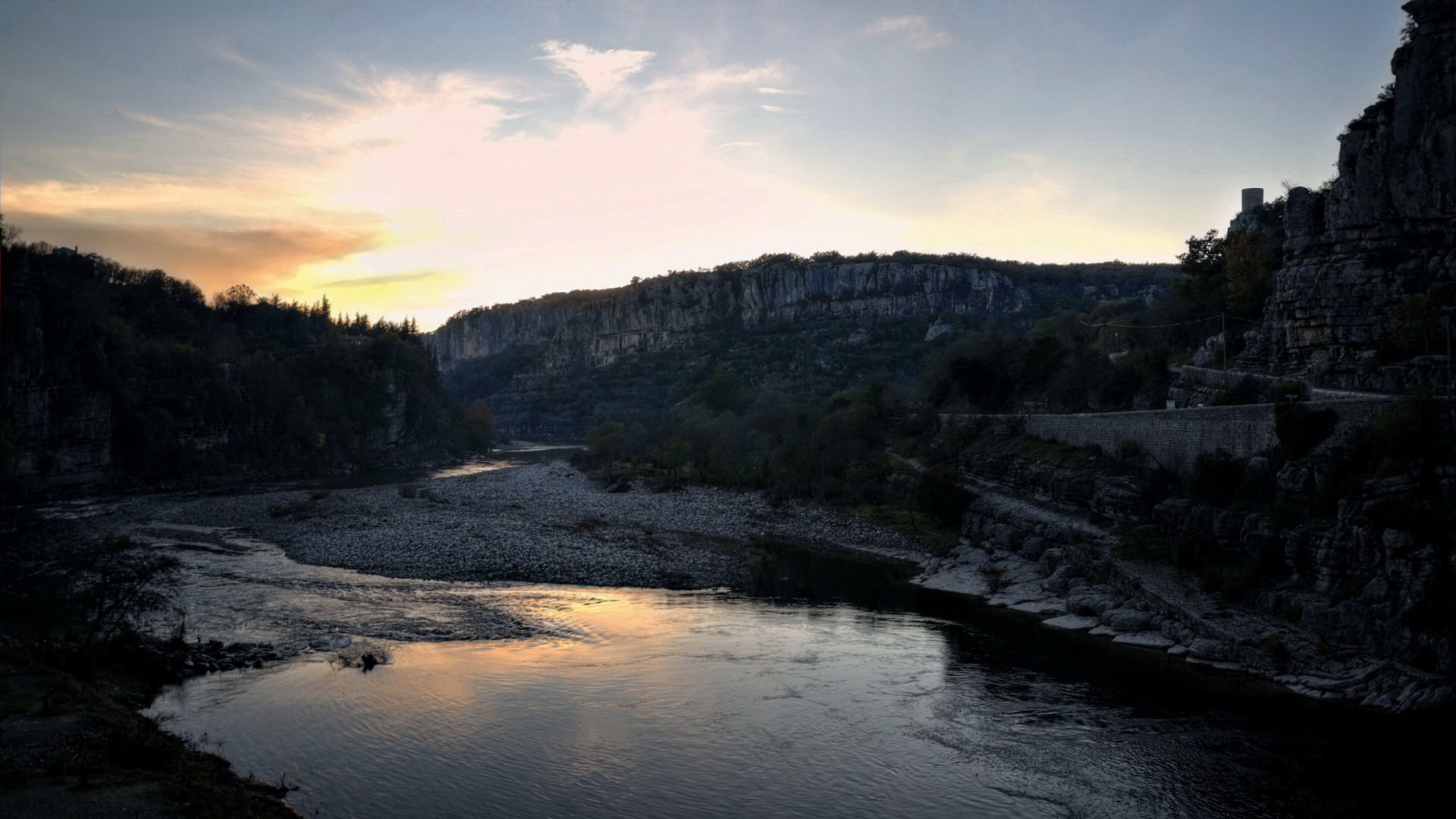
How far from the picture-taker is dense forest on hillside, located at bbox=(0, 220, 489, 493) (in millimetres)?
59219

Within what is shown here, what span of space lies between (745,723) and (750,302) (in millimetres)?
124397

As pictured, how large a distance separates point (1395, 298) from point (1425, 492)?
11348 millimetres

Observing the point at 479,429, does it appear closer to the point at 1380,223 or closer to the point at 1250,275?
the point at 1250,275

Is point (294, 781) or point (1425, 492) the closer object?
point (294, 781)

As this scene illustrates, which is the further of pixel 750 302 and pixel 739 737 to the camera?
pixel 750 302

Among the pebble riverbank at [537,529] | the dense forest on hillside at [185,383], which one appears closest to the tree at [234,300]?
the dense forest on hillside at [185,383]

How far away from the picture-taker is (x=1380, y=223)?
29.8 meters

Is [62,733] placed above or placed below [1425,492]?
below

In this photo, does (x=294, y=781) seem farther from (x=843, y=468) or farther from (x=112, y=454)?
(x=112, y=454)

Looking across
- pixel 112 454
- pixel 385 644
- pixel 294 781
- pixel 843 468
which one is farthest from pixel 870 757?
pixel 112 454

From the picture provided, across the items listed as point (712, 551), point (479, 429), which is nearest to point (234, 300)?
point (479, 429)

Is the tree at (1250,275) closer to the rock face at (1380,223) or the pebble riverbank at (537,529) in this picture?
the rock face at (1380,223)

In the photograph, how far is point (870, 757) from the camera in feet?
52.0

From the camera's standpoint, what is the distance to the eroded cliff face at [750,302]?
4806 inches
